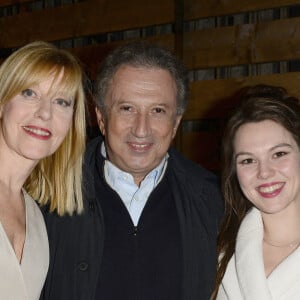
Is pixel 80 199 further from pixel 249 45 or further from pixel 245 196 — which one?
pixel 249 45

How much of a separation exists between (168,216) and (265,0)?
77.2 inches

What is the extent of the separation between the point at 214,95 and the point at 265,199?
2030mm

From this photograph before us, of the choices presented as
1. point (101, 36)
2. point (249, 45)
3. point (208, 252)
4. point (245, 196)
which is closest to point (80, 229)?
point (208, 252)

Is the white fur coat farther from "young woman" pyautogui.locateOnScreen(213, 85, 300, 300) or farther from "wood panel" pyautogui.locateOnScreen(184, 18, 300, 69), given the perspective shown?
"wood panel" pyautogui.locateOnScreen(184, 18, 300, 69)

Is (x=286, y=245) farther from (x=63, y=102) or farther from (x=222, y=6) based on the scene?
(x=222, y=6)

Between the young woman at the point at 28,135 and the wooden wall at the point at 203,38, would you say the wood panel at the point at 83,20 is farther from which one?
the young woman at the point at 28,135

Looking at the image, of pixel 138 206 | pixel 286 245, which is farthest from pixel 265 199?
pixel 138 206

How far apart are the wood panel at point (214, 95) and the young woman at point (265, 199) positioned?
165 cm

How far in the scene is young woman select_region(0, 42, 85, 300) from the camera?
1848 mm

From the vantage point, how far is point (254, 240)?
2059mm

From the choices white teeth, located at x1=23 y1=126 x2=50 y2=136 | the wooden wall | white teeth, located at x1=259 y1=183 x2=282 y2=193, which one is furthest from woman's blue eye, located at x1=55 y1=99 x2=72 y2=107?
the wooden wall

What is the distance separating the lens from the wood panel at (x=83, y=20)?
4.16 metres

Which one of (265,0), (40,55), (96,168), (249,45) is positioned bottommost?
(96,168)

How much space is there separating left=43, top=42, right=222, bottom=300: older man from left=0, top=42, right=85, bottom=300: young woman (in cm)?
18
